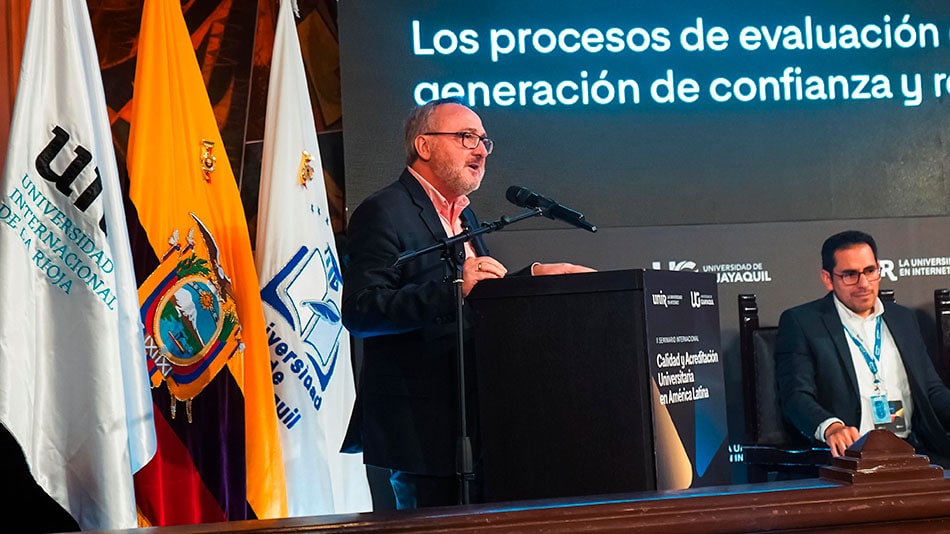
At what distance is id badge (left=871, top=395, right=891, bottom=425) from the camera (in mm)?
4086

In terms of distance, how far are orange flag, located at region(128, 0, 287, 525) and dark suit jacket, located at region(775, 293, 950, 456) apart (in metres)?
1.96

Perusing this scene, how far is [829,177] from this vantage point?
15.3 feet

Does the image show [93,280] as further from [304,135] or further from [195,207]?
[304,135]

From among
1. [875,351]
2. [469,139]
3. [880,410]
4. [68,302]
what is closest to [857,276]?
[875,351]

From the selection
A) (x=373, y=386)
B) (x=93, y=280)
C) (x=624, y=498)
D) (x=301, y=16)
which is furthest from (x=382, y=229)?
(x=301, y=16)

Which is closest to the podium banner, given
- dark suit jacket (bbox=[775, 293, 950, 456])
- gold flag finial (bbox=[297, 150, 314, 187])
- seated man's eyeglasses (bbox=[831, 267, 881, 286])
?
dark suit jacket (bbox=[775, 293, 950, 456])

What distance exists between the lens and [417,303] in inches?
101

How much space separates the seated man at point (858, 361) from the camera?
13.4ft

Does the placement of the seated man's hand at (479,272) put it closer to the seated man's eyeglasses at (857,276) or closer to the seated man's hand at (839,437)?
the seated man's hand at (839,437)

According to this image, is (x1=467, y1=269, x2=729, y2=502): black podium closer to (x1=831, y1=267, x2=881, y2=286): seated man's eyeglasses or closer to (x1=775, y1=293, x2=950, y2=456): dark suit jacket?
(x1=775, y1=293, x2=950, y2=456): dark suit jacket

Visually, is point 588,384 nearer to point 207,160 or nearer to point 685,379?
point 685,379

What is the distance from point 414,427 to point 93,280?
4.02ft

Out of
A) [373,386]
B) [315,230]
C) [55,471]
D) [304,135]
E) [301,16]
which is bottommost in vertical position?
[55,471]

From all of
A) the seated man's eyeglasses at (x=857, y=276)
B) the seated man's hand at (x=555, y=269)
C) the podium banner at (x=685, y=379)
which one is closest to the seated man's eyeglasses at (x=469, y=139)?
the seated man's hand at (x=555, y=269)
